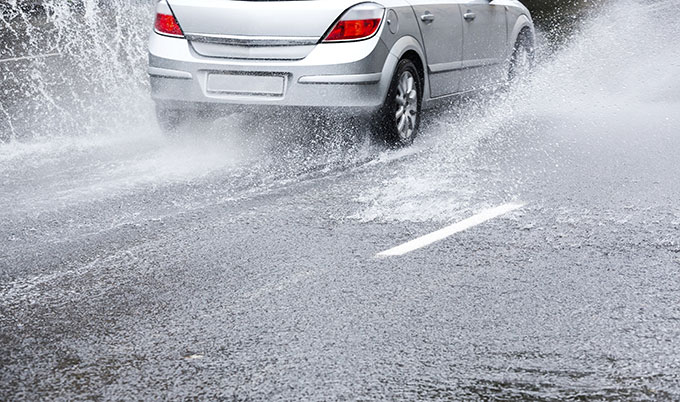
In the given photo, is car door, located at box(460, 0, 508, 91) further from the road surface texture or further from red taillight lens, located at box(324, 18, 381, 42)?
red taillight lens, located at box(324, 18, 381, 42)

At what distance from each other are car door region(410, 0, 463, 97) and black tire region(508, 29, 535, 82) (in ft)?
4.73

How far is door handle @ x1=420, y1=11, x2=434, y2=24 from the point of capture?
30.7ft

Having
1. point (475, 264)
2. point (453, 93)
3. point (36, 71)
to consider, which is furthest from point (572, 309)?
point (36, 71)

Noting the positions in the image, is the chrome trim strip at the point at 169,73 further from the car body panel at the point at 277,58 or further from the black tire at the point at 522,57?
the black tire at the point at 522,57

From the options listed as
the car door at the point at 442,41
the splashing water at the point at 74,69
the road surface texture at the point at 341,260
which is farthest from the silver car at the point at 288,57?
the splashing water at the point at 74,69

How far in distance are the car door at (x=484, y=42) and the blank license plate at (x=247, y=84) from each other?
2129 millimetres

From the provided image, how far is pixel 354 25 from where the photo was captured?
339 inches

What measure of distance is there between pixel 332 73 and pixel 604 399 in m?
4.90

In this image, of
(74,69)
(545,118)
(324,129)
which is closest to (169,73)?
(324,129)

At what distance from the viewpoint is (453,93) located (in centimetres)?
1010

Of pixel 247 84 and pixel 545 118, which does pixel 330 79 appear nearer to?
pixel 247 84

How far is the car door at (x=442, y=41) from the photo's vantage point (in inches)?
371

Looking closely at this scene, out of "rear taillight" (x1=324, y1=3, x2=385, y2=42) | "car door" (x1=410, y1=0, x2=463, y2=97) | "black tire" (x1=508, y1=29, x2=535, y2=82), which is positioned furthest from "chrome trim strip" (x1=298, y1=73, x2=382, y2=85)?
"black tire" (x1=508, y1=29, x2=535, y2=82)

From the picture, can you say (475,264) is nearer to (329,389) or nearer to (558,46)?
(329,389)
